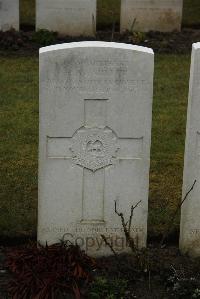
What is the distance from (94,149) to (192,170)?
0.70m

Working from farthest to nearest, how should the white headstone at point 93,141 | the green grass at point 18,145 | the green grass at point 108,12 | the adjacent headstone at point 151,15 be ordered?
the green grass at point 108,12, the adjacent headstone at point 151,15, the green grass at point 18,145, the white headstone at point 93,141

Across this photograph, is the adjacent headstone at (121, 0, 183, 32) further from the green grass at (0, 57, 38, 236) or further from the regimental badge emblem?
the regimental badge emblem

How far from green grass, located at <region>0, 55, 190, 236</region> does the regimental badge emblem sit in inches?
34.9

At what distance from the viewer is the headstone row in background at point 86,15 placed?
38.7ft

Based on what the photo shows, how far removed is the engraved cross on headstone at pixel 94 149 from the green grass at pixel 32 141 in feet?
2.52

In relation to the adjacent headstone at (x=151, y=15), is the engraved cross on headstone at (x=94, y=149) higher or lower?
lower

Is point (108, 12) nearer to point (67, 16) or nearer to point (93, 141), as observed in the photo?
point (67, 16)

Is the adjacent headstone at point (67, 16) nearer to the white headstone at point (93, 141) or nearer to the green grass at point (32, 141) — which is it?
the green grass at point (32, 141)

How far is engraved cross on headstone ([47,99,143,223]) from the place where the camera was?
512 centimetres

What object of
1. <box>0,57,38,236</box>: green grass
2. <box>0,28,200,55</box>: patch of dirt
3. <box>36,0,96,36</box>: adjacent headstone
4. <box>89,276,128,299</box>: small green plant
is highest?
<box>36,0,96,36</box>: adjacent headstone

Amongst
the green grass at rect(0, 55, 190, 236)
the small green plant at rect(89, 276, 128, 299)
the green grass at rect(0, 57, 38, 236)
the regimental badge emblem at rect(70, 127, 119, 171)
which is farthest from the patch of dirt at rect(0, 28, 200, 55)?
the small green plant at rect(89, 276, 128, 299)

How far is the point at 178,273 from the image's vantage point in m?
5.09

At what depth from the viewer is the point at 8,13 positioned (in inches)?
463

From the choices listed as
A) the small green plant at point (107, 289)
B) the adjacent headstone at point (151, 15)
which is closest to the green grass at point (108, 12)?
the adjacent headstone at point (151, 15)
